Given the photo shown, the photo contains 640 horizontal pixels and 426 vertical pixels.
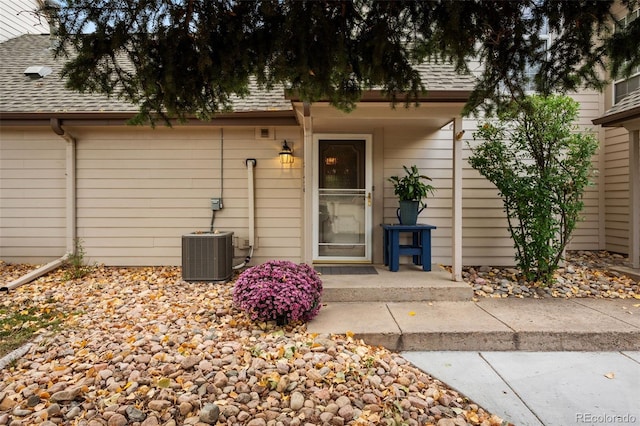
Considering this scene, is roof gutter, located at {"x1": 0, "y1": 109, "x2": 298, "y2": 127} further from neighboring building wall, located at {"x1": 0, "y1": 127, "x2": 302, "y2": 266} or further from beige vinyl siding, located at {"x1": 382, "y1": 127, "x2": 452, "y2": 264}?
beige vinyl siding, located at {"x1": 382, "y1": 127, "x2": 452, "y2": 264}

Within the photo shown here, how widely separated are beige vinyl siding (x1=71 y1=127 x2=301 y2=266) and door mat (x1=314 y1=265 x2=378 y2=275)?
76 cm

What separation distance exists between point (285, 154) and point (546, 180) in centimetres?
363

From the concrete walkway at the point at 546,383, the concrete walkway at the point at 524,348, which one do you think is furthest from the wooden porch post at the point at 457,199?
the concrete walkway at the point at 546,383

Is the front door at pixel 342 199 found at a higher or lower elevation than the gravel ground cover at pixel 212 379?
higher

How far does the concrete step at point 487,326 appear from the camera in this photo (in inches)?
117

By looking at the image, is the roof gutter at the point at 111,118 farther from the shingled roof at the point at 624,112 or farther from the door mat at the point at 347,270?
the shingled roof at the point at 624,112

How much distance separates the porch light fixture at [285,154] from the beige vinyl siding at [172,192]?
146 millimetres

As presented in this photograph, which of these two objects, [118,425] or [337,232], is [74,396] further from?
[337,232]

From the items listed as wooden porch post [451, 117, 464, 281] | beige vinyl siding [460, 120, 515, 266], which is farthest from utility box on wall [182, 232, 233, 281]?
beige vinyl siding [460, 120, 515, 266]

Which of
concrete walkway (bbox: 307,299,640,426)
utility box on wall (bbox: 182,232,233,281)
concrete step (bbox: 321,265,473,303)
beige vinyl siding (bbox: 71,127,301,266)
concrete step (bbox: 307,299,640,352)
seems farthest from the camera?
beige vinyl siding (bbox: 71,127,301,266)

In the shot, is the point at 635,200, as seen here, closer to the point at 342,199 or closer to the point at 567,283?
the point at 567,283

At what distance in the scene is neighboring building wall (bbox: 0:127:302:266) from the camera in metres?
5.46

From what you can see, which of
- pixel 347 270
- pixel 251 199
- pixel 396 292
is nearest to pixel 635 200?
pixel 396 292

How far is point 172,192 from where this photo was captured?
5.50m
